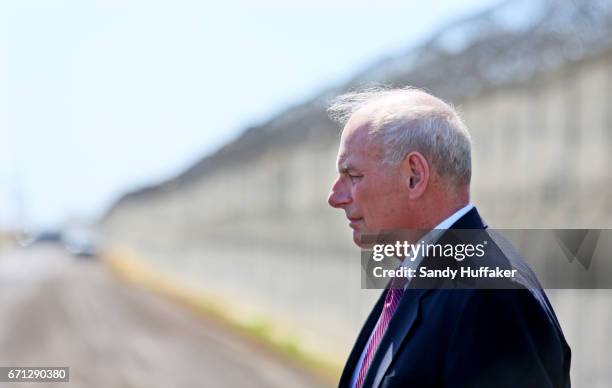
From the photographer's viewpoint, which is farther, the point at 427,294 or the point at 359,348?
the point at 359,348

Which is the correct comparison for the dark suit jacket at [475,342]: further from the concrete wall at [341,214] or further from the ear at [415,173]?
the concrete wall at [341,214]

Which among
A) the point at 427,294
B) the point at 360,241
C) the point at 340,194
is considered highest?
the point at 340,194

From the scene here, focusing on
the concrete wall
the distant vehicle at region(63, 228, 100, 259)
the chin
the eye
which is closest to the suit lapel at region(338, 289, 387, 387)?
the chin

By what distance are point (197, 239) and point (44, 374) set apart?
57.0 feet

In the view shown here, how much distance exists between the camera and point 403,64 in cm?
1057

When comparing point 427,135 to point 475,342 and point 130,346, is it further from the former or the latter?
point 130,346

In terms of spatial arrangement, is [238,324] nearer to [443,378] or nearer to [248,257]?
[248,257]

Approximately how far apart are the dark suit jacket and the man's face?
0.28m

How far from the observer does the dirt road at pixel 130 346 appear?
10.4m

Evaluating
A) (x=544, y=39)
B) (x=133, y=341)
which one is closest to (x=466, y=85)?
(x=544, y=39)

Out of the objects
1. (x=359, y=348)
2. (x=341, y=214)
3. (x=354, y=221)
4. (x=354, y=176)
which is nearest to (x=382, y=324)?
(x=359, y=348)

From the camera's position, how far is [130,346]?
1298cm

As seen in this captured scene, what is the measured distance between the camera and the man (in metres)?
2.11

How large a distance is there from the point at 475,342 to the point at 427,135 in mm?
573
